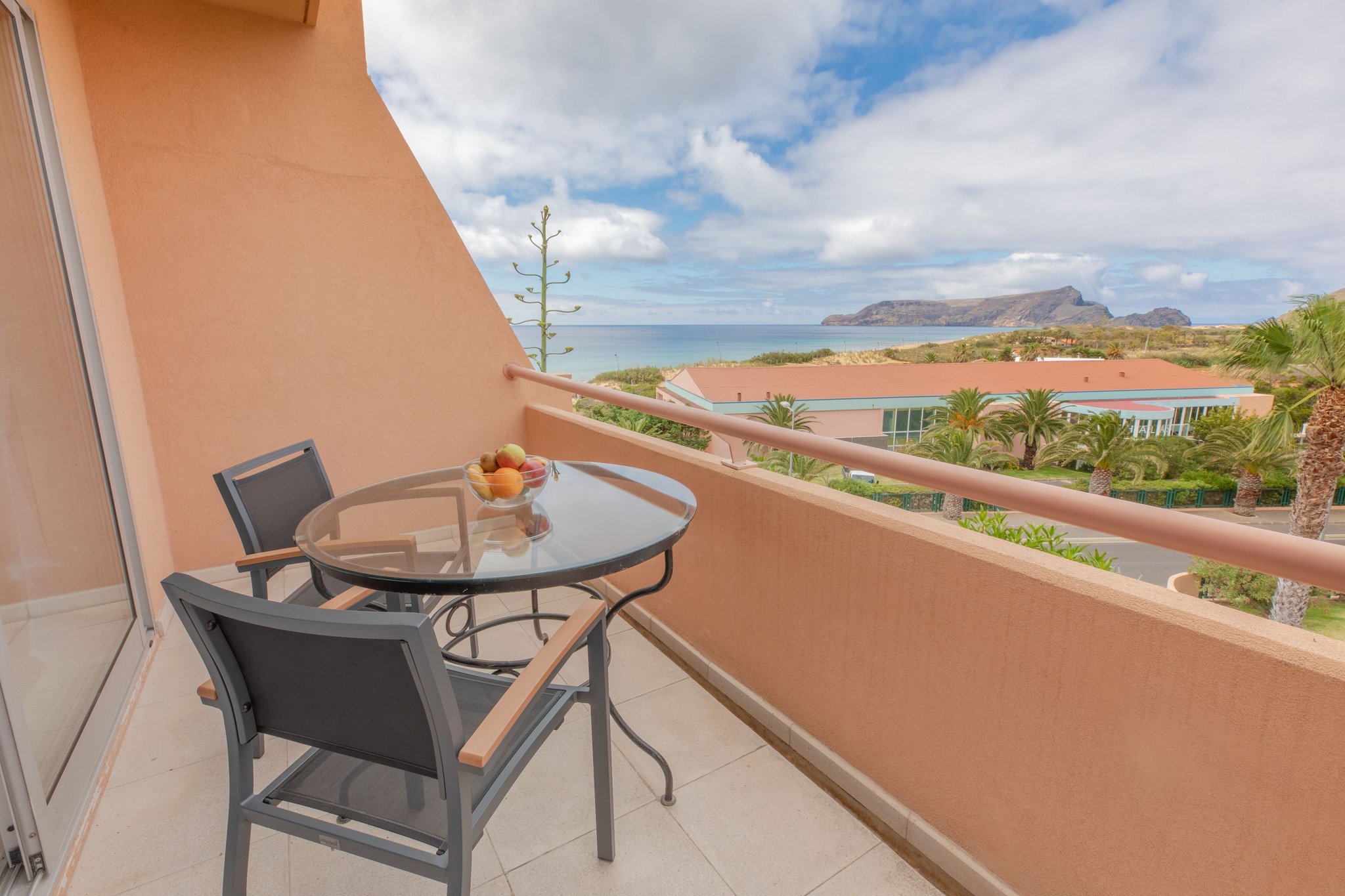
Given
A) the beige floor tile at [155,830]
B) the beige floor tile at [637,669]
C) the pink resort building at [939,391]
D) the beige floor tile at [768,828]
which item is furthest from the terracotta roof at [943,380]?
the beige floor tile at [155,830]

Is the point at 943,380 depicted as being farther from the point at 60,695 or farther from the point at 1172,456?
Result: the point at 60,695

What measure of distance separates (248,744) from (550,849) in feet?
2.40

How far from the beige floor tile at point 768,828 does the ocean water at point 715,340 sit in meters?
8.07

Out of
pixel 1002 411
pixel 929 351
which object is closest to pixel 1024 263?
pixel 929 351

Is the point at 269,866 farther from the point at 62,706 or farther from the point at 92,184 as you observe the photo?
the point at 92,184

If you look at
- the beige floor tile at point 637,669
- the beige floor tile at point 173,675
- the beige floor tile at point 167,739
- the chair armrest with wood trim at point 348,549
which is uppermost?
the chair armrest with wood trim at point 348,549

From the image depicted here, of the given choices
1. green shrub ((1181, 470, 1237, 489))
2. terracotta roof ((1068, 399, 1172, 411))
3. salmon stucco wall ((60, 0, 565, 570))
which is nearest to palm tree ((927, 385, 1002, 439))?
terracotta roof ((1068, 399, 1172, 411))

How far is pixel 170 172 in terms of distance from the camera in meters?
2.56

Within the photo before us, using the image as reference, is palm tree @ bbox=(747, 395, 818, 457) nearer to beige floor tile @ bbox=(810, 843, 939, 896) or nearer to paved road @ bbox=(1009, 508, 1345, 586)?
paved road @ bbox=(1009, 508, 1345, 586)

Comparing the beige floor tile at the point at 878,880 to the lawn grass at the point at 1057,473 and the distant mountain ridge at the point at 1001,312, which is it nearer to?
the lawn grass at the point at 1057,473

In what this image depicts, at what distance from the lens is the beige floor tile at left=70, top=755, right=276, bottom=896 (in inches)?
51.6

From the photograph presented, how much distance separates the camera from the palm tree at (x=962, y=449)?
11312mm

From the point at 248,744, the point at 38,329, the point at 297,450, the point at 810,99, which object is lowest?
the point at 248,744

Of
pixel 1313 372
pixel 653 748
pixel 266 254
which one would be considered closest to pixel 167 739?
pixel 653 748
